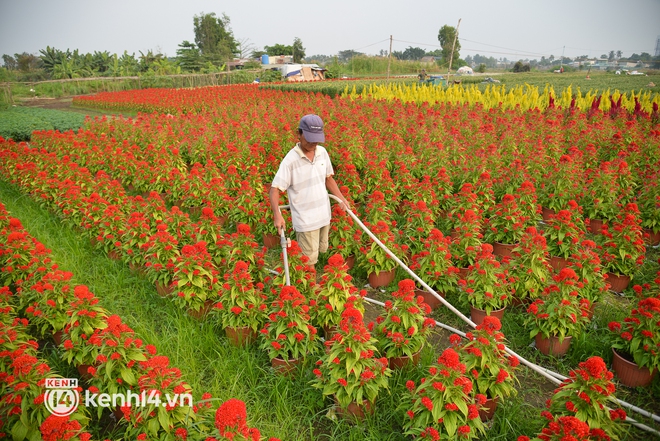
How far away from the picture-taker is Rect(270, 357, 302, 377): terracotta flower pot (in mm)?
3016

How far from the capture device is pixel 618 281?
4.11 meters

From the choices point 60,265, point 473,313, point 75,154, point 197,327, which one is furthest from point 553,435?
point 75,154

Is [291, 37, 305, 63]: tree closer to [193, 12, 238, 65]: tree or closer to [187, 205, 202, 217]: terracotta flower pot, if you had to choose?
[193, 12, 238, 65]: tree

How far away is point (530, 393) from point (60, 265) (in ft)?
16.9

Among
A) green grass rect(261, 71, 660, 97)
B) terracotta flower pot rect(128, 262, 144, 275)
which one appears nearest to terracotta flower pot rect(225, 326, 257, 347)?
terracotta flower pot rect(128, 262, 144, 275)

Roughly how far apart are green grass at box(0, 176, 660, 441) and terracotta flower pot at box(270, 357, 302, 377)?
5 centimetres

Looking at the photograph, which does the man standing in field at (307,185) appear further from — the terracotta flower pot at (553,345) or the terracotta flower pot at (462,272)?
the terracotta flower pot at (553,345)

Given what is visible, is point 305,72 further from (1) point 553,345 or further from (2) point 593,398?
(2) point 593,398

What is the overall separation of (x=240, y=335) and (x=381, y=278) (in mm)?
1765

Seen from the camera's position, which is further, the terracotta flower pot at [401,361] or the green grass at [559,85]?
the green grass at [559,85]

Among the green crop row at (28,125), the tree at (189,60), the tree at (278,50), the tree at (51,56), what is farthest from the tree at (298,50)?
the green crop row at (28,125)

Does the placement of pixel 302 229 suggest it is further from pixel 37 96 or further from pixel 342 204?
pixel 37 96

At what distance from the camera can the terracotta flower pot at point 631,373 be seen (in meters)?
2.93

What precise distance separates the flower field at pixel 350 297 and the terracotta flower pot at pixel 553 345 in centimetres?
6
